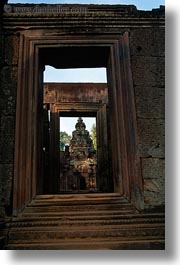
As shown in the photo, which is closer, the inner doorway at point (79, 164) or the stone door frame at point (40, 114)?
the stone door frame at point (40, 114)

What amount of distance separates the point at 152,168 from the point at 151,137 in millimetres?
386

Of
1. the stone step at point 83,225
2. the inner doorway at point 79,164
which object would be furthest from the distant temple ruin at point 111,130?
Answer: the inner doorway at point 79,164

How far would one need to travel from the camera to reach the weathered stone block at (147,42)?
391 cm

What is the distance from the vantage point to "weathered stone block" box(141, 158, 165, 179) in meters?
3.39

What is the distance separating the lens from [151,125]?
11.8 feet

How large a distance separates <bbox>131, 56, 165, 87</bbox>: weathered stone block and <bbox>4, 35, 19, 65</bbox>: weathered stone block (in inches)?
61.1

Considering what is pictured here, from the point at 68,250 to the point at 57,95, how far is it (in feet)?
22.6

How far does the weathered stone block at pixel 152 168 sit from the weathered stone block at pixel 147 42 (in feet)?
4.82

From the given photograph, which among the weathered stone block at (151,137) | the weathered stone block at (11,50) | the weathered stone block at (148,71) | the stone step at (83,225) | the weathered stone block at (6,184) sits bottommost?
the stone step at (83,225)

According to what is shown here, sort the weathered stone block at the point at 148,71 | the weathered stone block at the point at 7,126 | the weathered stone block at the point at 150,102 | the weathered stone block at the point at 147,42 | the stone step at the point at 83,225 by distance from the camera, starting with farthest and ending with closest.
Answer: the weathered stone block at the point at 147,42, the weathered stone block at the point at 148,71, the weathered stone block at the point at 150,102, the weathered stone block at the point at 7,126, the stone step at the point at 83,225

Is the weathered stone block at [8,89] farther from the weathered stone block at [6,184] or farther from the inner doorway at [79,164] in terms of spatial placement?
the inner doorway at [79,164]

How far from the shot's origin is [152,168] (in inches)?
135

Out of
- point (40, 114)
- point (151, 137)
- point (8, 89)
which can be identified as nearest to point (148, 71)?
point (151, 137)

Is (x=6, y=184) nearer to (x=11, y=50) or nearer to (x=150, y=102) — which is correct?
(x=11, y=50)
